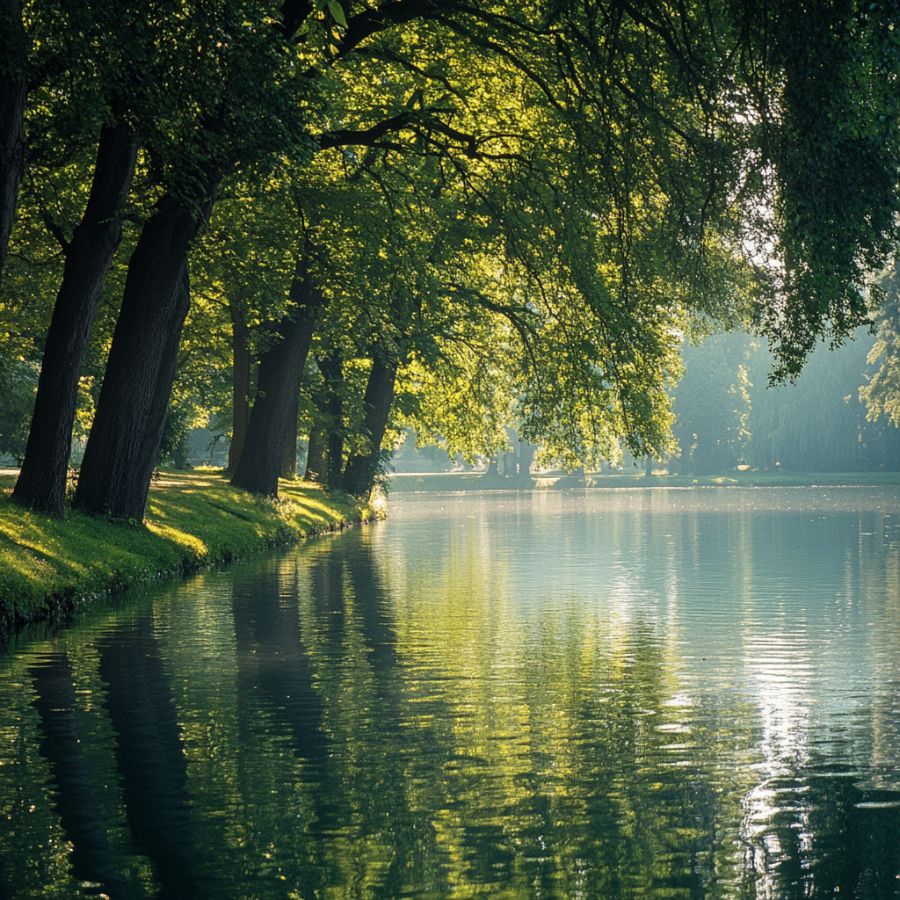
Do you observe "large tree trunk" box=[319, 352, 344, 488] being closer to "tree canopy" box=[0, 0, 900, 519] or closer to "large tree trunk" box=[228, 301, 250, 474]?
"tree canopy" box=[0, 0, 900, 519]

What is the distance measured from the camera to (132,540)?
2389 cm

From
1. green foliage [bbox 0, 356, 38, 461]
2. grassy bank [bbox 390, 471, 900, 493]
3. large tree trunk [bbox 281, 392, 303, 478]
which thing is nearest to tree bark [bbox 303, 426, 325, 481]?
large tree trunk [bbox 281, 392, 303, 478]

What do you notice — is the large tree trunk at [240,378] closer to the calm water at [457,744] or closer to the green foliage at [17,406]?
the green foliage at [17,406]

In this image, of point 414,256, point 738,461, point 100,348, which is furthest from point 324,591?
point 738,461

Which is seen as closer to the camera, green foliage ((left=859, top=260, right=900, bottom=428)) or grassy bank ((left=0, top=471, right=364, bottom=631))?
grassy bank ((left=0, top=471, right=364, bottom=631))

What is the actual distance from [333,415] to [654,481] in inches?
2267

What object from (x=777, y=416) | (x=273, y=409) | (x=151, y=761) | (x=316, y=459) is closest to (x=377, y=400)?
(x=316, y=459)

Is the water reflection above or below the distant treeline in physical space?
below

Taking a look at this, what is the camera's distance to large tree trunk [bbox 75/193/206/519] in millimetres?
23672

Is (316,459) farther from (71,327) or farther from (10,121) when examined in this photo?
(10,121)

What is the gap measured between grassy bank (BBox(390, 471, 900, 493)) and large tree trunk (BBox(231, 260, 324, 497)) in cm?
5116

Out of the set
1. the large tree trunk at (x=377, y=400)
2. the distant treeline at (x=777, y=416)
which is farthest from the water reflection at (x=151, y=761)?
the distant treeline at (x=777, y=416)

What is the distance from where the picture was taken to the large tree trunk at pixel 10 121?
14.4 m

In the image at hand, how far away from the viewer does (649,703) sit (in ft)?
40.1
